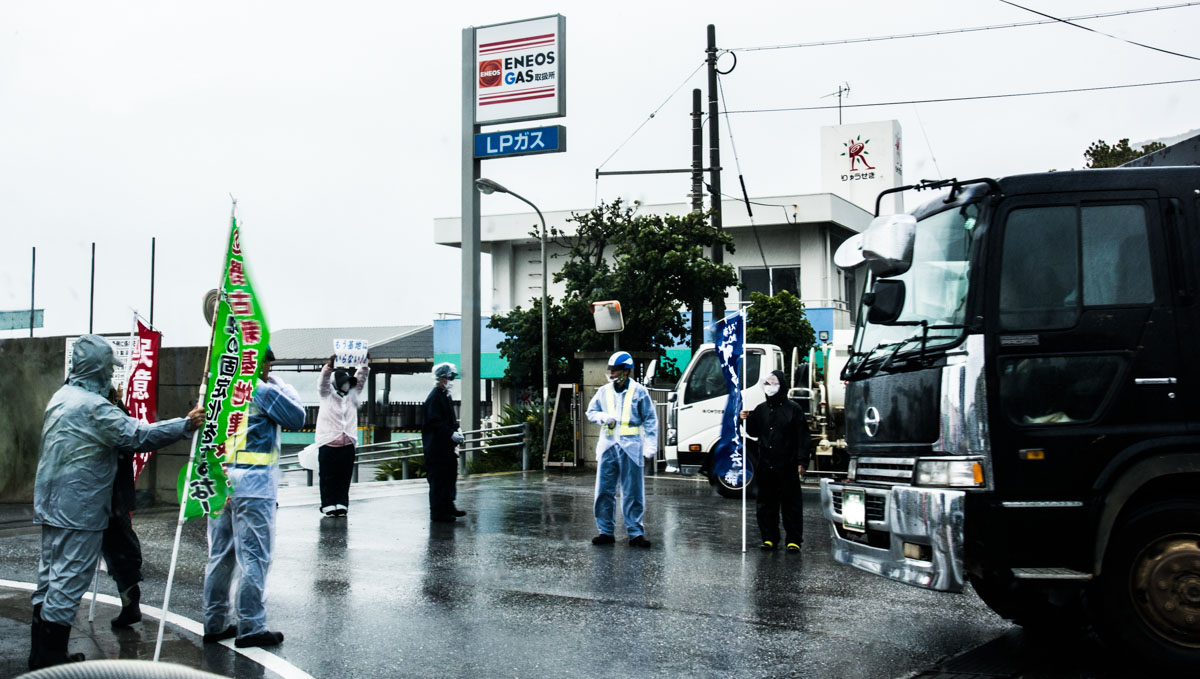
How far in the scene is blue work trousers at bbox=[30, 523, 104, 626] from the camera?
571 cm

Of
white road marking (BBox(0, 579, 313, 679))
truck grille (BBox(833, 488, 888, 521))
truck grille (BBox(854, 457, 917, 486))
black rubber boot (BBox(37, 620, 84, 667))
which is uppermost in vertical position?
truck grille (BBox(854, 457, 917, 486))

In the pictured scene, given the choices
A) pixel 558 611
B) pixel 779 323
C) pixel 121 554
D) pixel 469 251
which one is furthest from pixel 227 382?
pixel 779 323

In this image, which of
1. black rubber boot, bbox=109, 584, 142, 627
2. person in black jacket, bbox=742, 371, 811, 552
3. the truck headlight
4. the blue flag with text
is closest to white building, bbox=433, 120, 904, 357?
the blue flag with text

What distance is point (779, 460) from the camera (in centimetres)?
1073

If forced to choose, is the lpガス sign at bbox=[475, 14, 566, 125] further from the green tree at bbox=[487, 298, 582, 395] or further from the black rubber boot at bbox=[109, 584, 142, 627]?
the black rubber boot at bbox=[109, 584, 142, 627]

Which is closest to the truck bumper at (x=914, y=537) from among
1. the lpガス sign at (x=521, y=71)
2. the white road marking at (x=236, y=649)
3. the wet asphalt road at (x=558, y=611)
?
the wet asphalt road at (x=558, y=611)

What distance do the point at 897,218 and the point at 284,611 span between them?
4.90 m

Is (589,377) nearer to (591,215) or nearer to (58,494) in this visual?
(591,215)

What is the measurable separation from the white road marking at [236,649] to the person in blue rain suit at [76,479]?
949 millimetres

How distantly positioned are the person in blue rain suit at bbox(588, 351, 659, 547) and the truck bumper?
13.5ft

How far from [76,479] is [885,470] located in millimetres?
4620

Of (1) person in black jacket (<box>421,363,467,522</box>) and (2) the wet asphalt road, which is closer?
(2) the wet asphalt road

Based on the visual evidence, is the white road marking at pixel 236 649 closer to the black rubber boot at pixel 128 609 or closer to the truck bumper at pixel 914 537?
the black rubber boot at pixel 128 609

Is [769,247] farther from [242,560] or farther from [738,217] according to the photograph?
[242,560]
